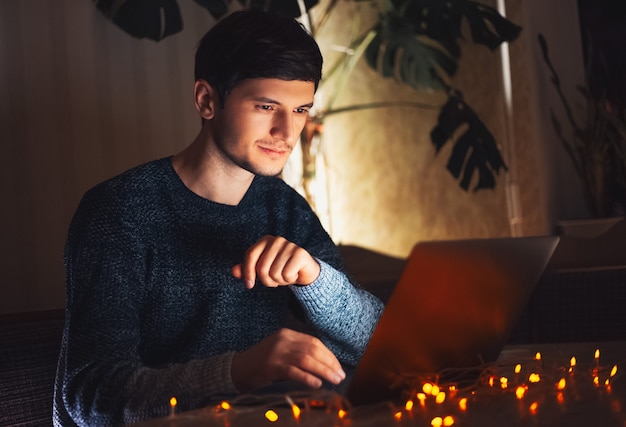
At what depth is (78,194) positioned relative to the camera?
228 cm

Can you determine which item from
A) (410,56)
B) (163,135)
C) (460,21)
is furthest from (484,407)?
(410,56)

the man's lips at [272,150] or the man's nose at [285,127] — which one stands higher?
the man's nose at [285,127]

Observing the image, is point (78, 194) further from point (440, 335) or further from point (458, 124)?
point (440, 335)

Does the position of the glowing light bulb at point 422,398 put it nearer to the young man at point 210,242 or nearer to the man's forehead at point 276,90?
the young man at point 210,242

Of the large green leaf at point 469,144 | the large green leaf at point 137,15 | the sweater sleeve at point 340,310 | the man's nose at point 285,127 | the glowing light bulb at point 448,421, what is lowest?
the large green leaf at point 469,144

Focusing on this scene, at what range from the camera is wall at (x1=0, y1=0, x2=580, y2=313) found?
2145 millimetres

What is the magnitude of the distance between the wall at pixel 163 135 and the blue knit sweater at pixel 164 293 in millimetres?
729

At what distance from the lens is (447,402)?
2.87ft

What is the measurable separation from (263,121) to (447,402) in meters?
0.77

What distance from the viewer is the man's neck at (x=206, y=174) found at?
1583mm

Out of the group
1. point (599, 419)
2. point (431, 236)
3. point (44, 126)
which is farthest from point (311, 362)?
point (431, 236)

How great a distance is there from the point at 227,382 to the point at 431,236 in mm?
2422

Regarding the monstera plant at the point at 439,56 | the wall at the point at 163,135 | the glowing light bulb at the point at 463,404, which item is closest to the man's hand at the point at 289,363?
the glowing light bulb at the point at 463,404

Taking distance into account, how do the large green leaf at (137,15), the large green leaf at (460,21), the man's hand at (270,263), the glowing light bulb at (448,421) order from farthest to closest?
the large green leaf at (460,21) < the large green leaf at (137,15) < the man's hand at (270,263) < the glowing light bulb at (448,421)
